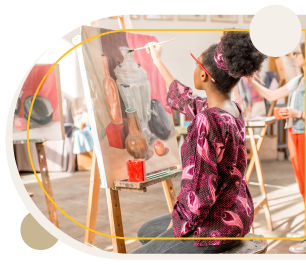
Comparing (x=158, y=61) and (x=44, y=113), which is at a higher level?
(x=158, y=61)

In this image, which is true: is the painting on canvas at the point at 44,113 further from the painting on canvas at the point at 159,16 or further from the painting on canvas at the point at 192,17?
the painting on canvas at the point at 192,17

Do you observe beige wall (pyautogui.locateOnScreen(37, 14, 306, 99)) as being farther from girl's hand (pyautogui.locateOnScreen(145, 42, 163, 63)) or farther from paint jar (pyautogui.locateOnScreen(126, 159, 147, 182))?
paint jar (pyautogui.locateOnScreen(126, 159, 147, 182))

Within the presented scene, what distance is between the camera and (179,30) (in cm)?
126

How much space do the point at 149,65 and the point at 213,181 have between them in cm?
84

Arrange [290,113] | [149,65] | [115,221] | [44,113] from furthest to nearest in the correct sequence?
[44,113]
[290,113]
[149,65]
[115,221]

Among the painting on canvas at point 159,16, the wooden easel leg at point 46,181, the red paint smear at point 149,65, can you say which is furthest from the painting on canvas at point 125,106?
the wooden easel leg at point 46,181

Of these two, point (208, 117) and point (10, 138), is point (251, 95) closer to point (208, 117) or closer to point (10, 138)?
point (208, 117)

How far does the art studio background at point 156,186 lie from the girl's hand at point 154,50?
0.14 ft

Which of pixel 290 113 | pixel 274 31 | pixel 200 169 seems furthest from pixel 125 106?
pixel 290 113

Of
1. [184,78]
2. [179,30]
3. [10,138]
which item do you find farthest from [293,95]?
[10,138]

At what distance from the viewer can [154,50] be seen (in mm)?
1653

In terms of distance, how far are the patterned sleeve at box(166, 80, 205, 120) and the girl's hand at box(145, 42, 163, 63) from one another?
0.61ft

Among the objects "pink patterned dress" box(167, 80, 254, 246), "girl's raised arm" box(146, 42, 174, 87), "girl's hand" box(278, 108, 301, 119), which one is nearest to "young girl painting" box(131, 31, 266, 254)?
"pink patterned dress" box(167, 80, 254, 246)

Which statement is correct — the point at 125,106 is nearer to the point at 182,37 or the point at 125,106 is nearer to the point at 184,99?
the point at 184,99
